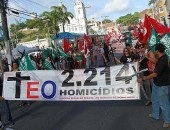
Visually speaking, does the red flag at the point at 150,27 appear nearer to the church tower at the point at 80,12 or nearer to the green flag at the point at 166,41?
the green flag at the point at 166,41

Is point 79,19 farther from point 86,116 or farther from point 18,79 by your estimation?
point 86,116

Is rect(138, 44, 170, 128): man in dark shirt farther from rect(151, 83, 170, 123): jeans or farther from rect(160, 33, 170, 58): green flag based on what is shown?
rect(160, 33, 170, 58): green flag

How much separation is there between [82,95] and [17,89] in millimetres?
2021

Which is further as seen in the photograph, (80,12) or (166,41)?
(80,12)

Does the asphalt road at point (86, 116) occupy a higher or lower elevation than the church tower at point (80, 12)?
lower

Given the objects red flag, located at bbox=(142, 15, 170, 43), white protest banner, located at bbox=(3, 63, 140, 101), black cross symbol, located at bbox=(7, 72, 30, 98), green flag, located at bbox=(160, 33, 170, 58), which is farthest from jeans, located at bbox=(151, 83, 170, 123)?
red flag, located at bbox=(142, 15, 170, 43)

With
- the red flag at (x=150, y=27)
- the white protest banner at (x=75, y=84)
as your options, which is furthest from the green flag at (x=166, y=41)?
the white protest banner at (x=75, y=84)

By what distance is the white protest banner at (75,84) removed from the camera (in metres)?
7.71

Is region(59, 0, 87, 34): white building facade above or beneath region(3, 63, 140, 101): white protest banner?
above

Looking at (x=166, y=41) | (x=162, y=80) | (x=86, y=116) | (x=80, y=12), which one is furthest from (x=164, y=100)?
(x=80, y=12)

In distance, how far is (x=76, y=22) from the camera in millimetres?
115625

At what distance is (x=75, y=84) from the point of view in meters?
8.29

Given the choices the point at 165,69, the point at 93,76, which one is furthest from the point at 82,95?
the point at 165,69

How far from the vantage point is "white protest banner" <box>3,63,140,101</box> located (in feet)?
25.3
